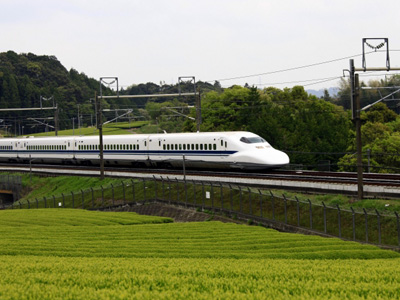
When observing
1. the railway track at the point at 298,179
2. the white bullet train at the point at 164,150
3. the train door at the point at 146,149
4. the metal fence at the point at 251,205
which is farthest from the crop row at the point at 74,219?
the train door at the point at 146,149

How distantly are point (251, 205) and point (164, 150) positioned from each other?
71.7 feet

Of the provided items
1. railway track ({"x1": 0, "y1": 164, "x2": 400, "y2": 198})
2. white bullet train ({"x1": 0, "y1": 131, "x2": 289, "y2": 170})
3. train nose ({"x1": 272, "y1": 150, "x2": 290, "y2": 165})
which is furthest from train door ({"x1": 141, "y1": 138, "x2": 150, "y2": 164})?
train nose ({"x1": 272, "y1": 150, "x2": 290, "y2": 165})

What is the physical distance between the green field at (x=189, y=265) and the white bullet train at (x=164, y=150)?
17388mm

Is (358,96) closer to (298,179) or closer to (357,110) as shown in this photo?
(357,110)

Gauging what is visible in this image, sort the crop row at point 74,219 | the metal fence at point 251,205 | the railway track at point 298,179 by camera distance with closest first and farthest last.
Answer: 1. the metal fence at point 251,205
2. the railway track at point 298,179
3. the crop row at point 74,219

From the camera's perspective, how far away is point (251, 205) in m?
42.4

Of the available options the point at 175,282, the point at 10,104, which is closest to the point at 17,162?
the point at 175,282

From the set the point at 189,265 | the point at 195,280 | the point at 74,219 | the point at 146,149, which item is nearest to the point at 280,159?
the point at 74,219

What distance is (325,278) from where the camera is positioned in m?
17.9

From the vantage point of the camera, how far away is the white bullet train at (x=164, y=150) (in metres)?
52.5

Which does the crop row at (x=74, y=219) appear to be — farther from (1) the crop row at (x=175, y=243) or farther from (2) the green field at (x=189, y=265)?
(2) the green field at (x=189, y=265)

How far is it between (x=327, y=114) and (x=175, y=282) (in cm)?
7720

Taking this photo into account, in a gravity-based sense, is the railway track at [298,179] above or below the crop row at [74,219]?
above

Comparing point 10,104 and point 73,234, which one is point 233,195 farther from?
point 10,104
